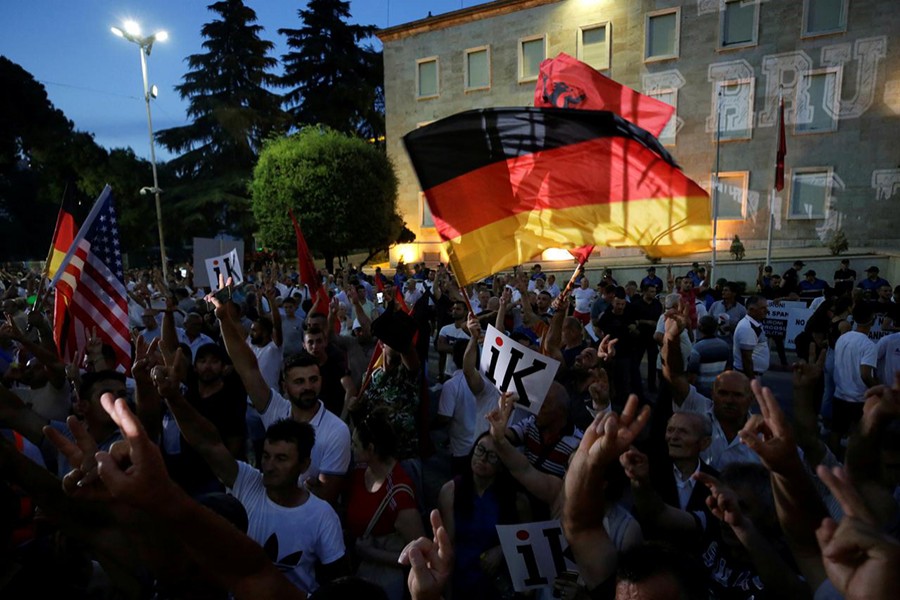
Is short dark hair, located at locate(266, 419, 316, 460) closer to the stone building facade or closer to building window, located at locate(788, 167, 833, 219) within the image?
the stone building facade

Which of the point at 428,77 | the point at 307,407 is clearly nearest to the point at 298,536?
the point at 307,407

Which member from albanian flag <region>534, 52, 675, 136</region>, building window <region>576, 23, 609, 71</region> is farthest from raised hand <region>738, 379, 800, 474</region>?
building window <region>576, 23, 609, 71</region>

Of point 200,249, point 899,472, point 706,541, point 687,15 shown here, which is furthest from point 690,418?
point 687,15

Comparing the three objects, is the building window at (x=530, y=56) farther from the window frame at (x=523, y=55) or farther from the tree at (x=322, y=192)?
the tree at (x=322, y=192)

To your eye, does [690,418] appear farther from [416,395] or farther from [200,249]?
[200,249]

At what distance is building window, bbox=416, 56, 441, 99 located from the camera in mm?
30297

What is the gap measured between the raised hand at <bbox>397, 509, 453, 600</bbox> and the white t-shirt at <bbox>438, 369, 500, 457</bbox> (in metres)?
2.49

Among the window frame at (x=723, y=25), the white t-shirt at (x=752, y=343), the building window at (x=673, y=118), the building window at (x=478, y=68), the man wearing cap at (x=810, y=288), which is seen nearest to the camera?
the white t-shirt at (x=752, y=343)

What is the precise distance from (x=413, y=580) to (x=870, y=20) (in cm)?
3002

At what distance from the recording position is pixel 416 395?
12.9 ft

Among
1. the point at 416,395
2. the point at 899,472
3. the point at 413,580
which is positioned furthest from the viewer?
the point at 416,395

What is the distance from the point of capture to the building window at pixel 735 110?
24.2 metres

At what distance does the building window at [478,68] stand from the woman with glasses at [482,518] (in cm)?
2930

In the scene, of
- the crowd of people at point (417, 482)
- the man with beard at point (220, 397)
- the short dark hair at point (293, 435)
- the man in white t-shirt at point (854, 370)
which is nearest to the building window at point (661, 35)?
the man in white t-shirt at point (854, 370)
